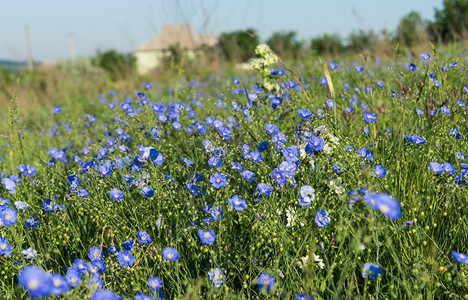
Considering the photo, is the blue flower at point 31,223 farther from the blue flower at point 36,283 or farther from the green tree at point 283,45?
the green tree at point 283,45

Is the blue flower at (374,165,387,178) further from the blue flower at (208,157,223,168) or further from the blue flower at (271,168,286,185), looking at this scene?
the blue flower at (208,157,223,168)

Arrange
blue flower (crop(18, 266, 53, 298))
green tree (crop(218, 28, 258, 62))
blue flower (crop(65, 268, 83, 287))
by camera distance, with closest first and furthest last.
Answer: blue flower (crop(18, 266, 53, 298))
blue flower (crop(65, 268, 83, 287))
green tree (crop(218, 28, 258, 62))

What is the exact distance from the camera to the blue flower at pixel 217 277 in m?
1.44

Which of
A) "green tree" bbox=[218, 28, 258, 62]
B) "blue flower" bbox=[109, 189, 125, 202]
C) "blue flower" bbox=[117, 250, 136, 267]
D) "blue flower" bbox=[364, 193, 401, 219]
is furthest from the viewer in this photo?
"green tree" bbox=[218, 28, 258, 62]

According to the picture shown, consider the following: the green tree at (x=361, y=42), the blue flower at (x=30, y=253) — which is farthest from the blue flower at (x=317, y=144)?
the green tree at (x=361, y=42)

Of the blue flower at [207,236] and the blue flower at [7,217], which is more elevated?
the blue flower at [7,217]

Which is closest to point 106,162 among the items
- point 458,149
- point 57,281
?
point 57,281

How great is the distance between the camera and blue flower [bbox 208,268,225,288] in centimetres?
144

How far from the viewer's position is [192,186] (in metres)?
1.82

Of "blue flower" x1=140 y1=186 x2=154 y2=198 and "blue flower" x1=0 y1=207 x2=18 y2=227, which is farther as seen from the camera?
"blue flower" x1=140 y1=186 x2=154 y2=198

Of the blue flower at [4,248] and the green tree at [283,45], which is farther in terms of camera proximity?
the green tree at [283,45]

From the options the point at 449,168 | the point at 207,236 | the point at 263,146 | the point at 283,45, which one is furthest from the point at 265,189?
the point at 283,45

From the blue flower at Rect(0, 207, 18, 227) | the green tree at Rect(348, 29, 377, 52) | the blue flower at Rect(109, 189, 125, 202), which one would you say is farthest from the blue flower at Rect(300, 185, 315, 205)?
the green tree at Rect(348, 29, 377, 52)

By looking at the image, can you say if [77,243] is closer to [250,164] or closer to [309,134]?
[250,164]
